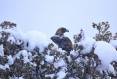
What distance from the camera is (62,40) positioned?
281 inches

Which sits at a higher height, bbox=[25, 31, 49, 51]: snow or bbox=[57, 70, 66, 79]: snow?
bbox=[25, 31, 49, 51]: snow

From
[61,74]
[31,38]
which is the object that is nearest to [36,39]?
[31,38]

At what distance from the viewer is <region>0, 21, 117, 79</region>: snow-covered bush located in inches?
238

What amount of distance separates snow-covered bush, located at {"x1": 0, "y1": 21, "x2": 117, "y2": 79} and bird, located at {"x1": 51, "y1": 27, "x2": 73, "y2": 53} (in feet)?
0.79

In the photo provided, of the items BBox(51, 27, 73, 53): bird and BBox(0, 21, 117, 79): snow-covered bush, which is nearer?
BBox(0, 21, 117, 79): snow-covered bush

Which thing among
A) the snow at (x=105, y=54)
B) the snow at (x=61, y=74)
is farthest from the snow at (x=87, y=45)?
the snow at (x=61, y=74)

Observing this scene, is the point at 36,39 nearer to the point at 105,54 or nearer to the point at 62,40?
the point at 62,40

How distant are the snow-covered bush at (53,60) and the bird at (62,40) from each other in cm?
24

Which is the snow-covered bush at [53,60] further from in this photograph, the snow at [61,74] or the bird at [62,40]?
the bird at [62,40]

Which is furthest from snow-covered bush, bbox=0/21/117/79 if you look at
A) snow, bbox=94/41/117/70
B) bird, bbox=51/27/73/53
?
bird, bbox=51/27/73/53

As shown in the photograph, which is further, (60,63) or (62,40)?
(62,40)

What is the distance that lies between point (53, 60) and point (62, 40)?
3.16 feet

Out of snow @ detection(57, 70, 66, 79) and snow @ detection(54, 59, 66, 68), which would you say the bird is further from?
snow @ detection(57, 70, 66, 79)

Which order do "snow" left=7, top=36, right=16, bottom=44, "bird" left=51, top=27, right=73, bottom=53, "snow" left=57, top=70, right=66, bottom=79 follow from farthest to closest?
"bird" left=51, top=27, right=73, bottom=53 → "snow" left=7, top=36, right=16, bottom=44 → "snow" left=57, top=70, right=66, bottom=79
